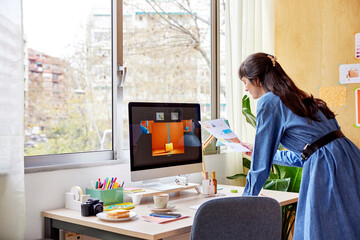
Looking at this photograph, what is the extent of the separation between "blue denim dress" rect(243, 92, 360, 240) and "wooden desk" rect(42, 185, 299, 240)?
36 centimetres

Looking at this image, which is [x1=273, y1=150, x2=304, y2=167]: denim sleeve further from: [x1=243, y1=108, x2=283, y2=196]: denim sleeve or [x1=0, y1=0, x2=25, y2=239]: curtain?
[x1=0, y1=0, x2=25, y2=239]: curtain

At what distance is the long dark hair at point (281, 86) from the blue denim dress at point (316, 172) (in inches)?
1.1

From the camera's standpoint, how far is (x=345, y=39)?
3.29m

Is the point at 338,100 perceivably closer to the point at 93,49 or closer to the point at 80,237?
the point at 93,49

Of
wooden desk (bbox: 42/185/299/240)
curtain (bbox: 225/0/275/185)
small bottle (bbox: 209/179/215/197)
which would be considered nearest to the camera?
wooden desk (bbox: 42/185/299/240)

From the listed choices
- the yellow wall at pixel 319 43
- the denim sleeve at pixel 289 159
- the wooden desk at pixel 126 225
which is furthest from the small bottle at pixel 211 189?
the yellow wall at pixel 319 43

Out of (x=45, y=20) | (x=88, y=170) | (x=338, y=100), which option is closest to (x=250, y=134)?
(x=338, y=100)

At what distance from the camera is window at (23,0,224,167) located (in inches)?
94.3

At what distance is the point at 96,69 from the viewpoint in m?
2.73

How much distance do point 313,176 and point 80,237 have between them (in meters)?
1.20

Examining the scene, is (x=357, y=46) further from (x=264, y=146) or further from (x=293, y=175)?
(x=264, y=146)

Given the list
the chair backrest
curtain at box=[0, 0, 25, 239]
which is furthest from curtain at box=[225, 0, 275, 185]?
curtain at box=[0, 0, 25, 239]

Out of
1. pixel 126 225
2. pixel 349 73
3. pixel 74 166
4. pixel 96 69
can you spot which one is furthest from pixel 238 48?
pixel 126 225

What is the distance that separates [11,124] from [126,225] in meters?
0.66
